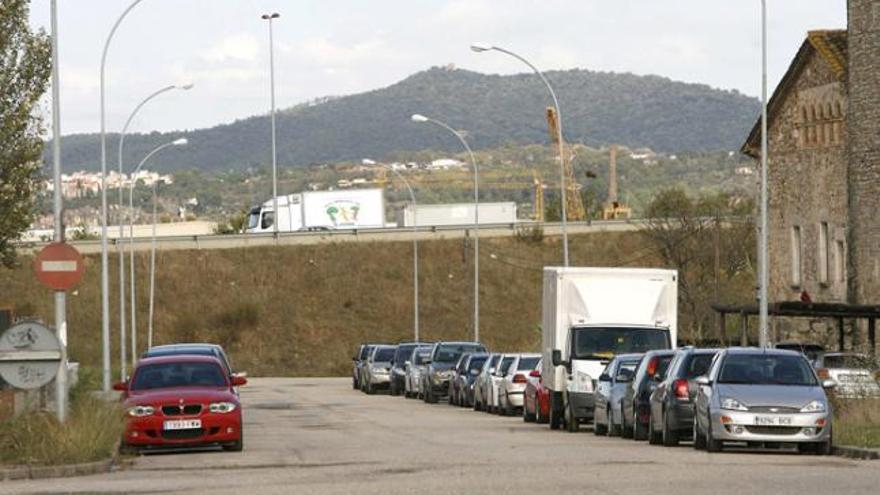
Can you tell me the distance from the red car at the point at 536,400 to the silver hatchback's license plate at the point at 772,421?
1157 centimetres

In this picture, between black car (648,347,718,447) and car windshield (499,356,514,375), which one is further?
car windshield (499,356,514,375)

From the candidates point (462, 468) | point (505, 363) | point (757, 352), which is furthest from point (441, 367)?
point (462, 468)

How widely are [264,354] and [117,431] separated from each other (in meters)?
72.2

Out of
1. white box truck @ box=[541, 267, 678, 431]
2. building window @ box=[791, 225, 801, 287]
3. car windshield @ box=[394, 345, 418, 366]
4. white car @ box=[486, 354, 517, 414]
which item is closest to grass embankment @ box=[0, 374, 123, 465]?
white box truck @ box=[541, 267, 678, 431]

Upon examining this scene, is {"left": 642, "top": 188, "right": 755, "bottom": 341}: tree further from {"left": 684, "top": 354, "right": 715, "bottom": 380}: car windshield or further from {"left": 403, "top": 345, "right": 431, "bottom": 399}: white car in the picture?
{"left": 684, "top": 354, "right": 715, "bottom": 380}: car windshield

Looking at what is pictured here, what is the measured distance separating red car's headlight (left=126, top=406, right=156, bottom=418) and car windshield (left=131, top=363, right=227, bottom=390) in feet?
4.26

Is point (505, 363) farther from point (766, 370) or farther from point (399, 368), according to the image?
point (766, 370)

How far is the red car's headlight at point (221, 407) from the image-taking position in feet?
97.7

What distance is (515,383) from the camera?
151 ft

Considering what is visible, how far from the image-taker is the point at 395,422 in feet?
134

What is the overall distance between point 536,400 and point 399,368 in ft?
77.7

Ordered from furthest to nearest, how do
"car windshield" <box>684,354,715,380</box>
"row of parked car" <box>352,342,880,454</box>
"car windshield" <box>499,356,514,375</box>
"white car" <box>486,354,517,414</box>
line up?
"car windshield" <box>499,356,514,375</box> < "white car" <box>486,354,517,414</box> < "car windshield" <box>684,354,715,380</box> < "row of parked car" <box>352,342,880,454</box>

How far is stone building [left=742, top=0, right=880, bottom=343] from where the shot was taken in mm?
59531

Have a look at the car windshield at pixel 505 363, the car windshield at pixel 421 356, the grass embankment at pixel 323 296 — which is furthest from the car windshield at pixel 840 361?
the grass embankment at pixel 323 296
